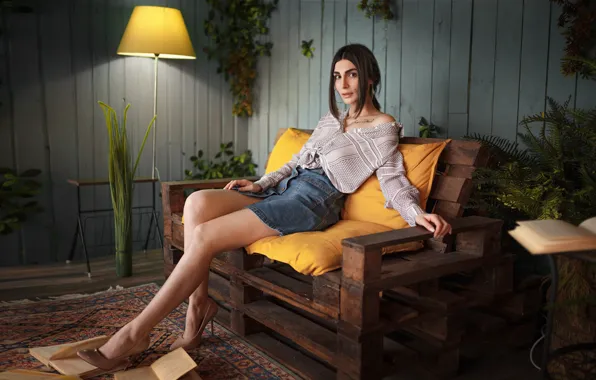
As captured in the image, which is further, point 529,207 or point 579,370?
point 529,207

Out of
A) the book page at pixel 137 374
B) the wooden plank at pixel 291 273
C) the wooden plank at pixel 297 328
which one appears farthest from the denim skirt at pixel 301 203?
the book page at pixel 137 374

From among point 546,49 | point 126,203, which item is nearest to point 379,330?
point 546,49

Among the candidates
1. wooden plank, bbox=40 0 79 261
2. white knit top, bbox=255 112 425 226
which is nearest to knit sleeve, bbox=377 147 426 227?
white knit top, bbox=255 112 425 226

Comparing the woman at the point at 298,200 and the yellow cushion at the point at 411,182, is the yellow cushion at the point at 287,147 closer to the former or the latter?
the woman at the point at 298,200

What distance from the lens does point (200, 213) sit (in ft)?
7.49

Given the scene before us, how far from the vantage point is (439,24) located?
2721mm

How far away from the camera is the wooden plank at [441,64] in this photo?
2688 mm

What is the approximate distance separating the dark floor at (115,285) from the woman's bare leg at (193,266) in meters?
0.77

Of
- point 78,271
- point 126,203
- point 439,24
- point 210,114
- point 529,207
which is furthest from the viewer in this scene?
point 210,114

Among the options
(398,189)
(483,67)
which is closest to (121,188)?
(398,189)

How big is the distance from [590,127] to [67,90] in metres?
3.08

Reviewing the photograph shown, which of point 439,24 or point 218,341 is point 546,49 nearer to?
point 439,24

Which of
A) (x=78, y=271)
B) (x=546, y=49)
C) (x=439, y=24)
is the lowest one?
(x=78, y=271)

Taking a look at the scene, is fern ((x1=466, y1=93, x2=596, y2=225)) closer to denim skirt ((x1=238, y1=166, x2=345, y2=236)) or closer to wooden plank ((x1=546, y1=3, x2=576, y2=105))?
wooden plank ((x1=546, y1=3, x2=576, y2=105))
